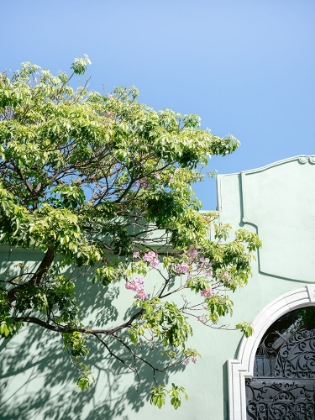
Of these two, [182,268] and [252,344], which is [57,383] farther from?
[252,344]

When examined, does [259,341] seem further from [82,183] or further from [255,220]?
[82,183]

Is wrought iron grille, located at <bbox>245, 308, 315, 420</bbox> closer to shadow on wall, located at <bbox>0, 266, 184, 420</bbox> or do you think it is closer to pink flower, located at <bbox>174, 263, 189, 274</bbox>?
shadow on wall, located at <bbox>0, 266, 184, 420</bbox>

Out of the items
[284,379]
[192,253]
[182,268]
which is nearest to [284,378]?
[284,379]

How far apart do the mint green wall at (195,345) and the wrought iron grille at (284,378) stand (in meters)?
0.63

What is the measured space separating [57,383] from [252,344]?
3.11 meters

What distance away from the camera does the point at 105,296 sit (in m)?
8.28

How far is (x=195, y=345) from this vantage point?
8008 mm

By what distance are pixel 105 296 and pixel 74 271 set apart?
0.66 metres

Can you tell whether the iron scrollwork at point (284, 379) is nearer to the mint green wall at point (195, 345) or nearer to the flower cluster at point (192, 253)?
the mint green wall at point (195, 345)

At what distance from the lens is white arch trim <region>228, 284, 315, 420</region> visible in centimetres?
764

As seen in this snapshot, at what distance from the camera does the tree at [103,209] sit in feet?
19.4

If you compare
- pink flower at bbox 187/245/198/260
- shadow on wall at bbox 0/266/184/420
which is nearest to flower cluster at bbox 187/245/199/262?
pink flower at bbox 187/245/198/260

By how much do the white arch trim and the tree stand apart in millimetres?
856

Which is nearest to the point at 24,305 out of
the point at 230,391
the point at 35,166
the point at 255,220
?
the point at 35,166
